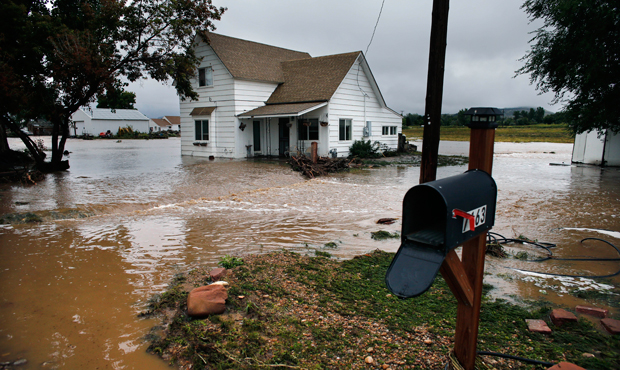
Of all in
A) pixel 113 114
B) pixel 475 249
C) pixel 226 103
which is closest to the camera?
pixel 475 249

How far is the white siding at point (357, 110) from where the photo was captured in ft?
70.2

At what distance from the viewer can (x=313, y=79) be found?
22859 mm

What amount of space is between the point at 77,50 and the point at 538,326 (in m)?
15.1

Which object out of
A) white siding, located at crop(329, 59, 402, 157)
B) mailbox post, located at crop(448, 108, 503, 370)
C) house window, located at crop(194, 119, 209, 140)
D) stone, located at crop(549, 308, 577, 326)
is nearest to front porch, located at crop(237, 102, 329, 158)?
white siding, located at crop(329, 59, 402, 157)

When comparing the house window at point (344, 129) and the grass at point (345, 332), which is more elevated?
the house window at point (344, 129)

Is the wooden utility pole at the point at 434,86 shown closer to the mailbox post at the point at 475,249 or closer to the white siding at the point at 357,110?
the mailbox post at the point at 475,249

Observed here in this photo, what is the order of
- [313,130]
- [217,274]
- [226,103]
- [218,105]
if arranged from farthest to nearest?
1. [218,105]
2. [226,103]
3. [313,130]
4. [217,274]

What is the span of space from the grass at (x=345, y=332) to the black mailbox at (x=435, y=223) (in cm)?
142

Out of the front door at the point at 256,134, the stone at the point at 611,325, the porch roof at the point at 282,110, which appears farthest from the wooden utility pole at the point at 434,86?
the front door at the point at 256,134

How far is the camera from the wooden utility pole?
5.24m

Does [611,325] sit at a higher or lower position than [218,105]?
lower

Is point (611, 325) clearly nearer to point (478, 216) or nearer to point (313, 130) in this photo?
point (478, 216)

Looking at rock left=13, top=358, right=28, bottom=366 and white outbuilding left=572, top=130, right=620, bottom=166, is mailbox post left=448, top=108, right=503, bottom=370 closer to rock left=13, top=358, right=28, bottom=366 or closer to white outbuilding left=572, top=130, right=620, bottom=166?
rock left=13, top=358, right=28, bottom=366

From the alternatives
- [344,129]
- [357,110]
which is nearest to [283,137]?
[344,129]
